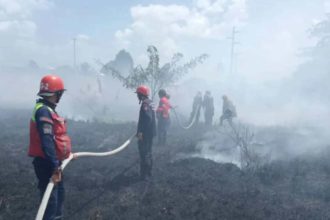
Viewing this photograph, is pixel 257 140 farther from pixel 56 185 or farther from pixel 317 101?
pixel 317 101

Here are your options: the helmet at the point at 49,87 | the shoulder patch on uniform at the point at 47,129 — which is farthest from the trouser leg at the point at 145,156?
the shoulder patch on uniform at the point at 47,129

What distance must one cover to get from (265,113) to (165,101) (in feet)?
52.7

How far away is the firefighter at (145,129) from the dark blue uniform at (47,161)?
3.62m

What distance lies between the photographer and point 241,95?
3644 centimetres

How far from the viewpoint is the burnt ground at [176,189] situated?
21.0 feet

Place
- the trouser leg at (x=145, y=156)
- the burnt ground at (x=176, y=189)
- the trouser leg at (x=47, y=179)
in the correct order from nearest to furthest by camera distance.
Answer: the trouser leg at (x=47, y=179) < the burnt ground at (x=176, y=189) < the trouser leg at (x=145, y=156)

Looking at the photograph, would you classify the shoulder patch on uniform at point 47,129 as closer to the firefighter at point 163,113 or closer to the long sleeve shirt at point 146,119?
the long sleeve shirt at point 146,119

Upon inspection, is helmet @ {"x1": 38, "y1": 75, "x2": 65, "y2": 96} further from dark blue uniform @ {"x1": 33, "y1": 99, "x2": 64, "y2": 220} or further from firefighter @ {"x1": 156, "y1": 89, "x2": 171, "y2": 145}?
firefighter @ {"x1": 156, "y1": 89, "x2": 171, "y2": 145}

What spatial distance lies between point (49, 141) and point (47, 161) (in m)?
0.38

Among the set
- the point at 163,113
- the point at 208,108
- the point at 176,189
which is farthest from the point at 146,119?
the point at 208,108

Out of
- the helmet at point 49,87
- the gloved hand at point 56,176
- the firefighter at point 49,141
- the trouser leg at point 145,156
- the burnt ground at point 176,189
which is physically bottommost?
the burnt ground at point 176,189

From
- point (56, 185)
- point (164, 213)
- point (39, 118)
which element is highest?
point (39, 118)

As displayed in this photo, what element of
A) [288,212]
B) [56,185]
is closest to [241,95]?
[288,212]

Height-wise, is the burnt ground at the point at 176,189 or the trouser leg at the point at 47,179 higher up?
the trouser leg at the point at 47,179
